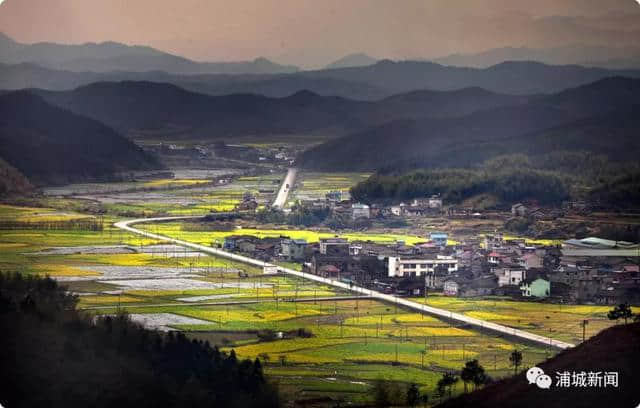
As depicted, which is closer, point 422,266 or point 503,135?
point 422,266

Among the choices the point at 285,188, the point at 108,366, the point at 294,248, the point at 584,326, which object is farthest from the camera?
the point at 285,188

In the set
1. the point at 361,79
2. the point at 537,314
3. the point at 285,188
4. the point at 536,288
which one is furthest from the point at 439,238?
the point at 361,79

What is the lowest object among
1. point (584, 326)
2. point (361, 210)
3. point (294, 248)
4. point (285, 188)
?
point (584, 326)

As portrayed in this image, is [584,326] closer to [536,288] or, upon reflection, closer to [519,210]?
[536,288]

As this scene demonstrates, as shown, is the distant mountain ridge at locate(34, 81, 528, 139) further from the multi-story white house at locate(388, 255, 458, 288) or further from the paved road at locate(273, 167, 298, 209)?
the multi-story white house at locate(388, 255, 458, 288)

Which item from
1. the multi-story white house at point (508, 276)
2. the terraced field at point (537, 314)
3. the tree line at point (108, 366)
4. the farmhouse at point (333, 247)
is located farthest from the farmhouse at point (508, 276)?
the tree line at point (108, 366)

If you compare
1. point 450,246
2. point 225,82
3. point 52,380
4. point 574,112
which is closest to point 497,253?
point 450,246

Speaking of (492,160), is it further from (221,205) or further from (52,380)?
(52,380)
